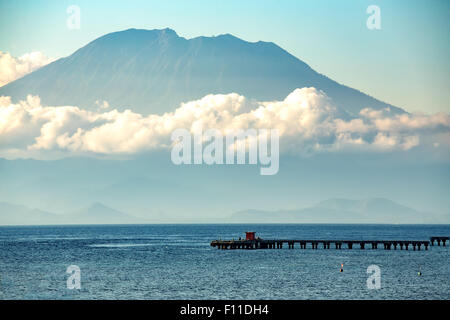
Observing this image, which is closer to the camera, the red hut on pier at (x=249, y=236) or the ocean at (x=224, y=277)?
the ocean at (x=224, y=277)

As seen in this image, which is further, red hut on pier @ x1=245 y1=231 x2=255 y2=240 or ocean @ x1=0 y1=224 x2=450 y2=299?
red hut on pier @ x1=245 y1=231 x2=255 y2=240

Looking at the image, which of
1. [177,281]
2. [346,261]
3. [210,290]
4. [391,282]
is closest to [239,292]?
[210,290]

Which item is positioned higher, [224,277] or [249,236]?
[249,236]

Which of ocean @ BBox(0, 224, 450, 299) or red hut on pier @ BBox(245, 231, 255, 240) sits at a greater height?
red hut on pier @ BBox(245, 231, 255, 240)

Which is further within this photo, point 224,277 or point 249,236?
point 249,236

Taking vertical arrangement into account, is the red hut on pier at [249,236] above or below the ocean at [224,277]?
above
